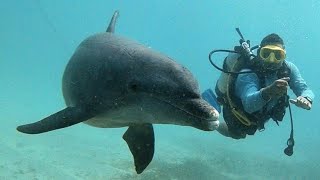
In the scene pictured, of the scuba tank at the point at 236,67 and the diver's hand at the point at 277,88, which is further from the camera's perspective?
the scuba tank at the point at 236,67

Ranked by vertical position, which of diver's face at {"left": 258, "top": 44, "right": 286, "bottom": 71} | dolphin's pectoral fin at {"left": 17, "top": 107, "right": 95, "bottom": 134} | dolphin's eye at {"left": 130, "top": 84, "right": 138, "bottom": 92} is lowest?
diver's face at {"left": 258, "top": 44, "right": 286, "bottom": 71}

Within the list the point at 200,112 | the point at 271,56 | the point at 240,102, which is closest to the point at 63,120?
the point at 200,112

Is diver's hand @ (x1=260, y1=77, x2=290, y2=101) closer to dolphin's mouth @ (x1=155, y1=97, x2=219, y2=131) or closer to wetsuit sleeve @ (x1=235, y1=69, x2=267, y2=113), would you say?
wetsuit sleeve @ (x1=235, y1=69, x2=267, y2=113)

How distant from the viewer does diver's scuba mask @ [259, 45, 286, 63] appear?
23.0 ft

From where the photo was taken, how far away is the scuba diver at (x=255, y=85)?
6.97 metres

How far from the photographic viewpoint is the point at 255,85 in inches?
279

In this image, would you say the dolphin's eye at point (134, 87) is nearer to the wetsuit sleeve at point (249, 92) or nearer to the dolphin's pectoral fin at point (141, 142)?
the dolphin's pectoral fin at point (141, 142)

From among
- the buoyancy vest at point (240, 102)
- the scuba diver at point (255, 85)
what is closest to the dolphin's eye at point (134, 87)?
the scuba diver at point (255, 85)

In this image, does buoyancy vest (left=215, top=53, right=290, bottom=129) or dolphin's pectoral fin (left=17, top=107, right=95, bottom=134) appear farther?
buoyancy vest (left=215, top=53, right=290, bottom=129)

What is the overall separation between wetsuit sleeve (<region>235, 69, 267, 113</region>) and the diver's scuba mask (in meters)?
0.36

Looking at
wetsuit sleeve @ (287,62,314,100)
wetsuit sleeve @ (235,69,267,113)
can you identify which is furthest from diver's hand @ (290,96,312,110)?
wetsuit sleeve @ (287,62,314,100)

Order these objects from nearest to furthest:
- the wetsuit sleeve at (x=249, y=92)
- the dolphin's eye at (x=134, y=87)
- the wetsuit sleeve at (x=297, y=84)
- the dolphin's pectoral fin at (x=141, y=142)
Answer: the dolphin's eye at (x=134, y=87)
the dolphin's pectoral fin at (x=141, y=142)
the wetsuit sleeve at (x=249, y=92)
the wetsuit sleeve at (x=297, y=84)

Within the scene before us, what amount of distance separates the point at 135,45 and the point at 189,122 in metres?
1.25

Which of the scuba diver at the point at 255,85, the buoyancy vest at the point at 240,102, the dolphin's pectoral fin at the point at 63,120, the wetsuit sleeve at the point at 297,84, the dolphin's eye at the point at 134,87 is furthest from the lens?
the wetsuit sleeve at the point at 297,84
